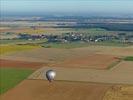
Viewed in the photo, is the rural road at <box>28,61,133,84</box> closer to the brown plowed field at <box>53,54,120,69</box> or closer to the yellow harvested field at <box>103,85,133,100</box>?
the brown plowed field at <box>53,54,120,69</box>

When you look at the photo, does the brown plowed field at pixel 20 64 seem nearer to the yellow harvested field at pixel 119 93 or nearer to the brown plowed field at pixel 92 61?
the brown plowed field at pixel 92 61

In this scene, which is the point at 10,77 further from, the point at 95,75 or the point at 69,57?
the point at 69,57

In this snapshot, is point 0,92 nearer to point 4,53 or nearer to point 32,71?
point 32,71

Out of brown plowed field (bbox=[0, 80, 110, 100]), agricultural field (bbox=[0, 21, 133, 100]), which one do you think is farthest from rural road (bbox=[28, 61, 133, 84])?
brown plowed field (bbox=[0, 80, 110, 100])

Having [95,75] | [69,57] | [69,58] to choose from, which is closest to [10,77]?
[95,75]

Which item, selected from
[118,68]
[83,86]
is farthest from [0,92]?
[118,68]
